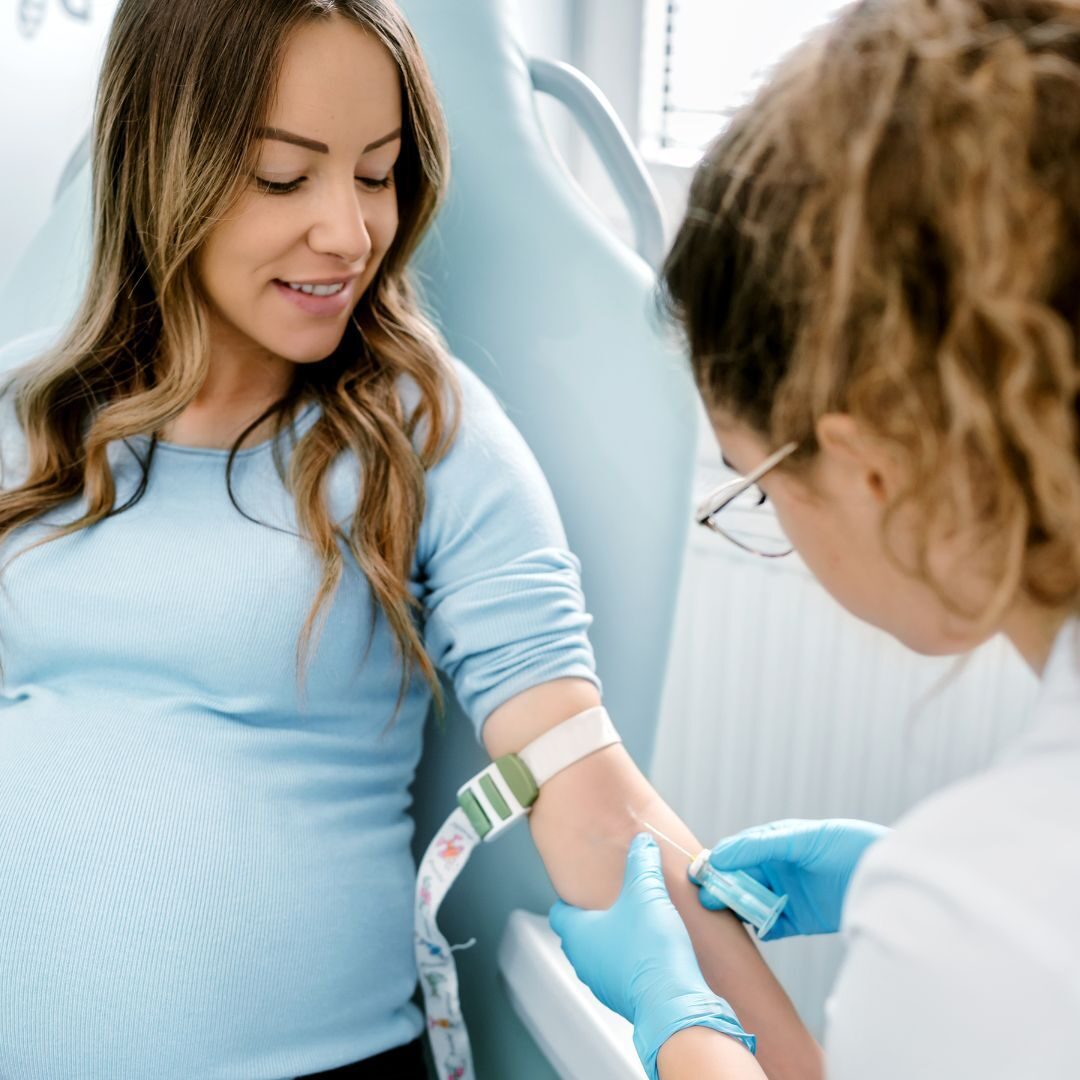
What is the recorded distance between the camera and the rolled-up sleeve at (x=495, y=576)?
0.98 meters

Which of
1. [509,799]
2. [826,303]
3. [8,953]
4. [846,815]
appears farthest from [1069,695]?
[846,815]

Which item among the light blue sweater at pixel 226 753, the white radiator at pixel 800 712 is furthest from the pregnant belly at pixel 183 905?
the white radiator at pixel 800 712

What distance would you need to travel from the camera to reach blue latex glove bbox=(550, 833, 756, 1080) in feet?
2.58

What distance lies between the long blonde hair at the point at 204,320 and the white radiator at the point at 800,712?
2.01 ft

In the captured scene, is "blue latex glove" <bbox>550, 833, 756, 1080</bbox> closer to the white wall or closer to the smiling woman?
the smiling woman

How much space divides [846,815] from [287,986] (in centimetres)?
80

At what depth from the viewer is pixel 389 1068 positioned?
989 mm

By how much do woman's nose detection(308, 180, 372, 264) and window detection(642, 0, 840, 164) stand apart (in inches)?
33.8

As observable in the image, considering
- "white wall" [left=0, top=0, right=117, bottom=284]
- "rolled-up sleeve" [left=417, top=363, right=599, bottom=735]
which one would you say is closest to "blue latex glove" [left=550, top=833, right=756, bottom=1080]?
"rolled-up sleeve" [left=417, top=363, right=599, bottom=735]

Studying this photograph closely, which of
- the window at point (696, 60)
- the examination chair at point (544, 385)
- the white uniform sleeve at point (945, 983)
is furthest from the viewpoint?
the window at point (696, 60)

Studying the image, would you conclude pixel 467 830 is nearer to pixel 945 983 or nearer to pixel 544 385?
pixel 544 385

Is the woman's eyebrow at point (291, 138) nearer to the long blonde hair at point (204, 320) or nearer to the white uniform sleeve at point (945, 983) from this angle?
the long blonde hair at point (204, 320)

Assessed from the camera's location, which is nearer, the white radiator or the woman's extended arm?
the woman's extended arm

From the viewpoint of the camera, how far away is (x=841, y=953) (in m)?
1.58
